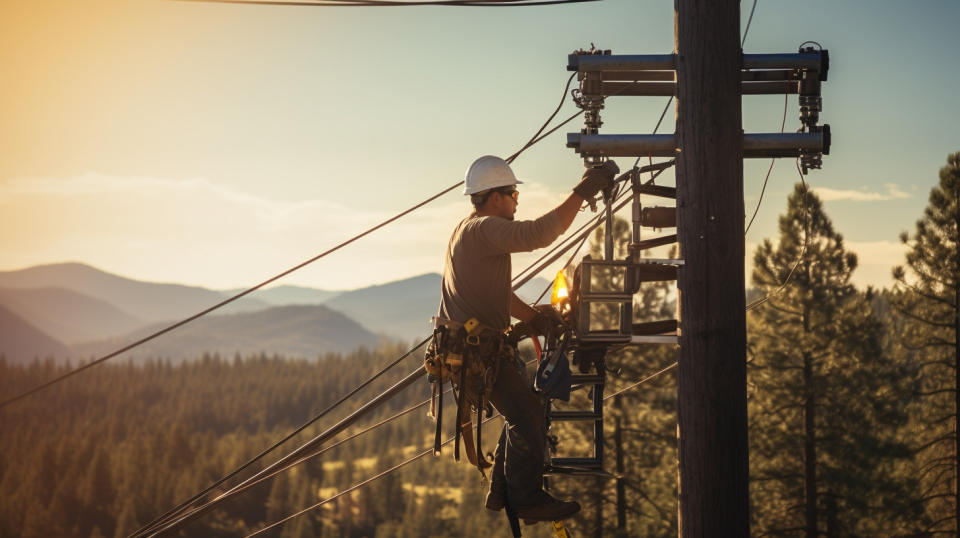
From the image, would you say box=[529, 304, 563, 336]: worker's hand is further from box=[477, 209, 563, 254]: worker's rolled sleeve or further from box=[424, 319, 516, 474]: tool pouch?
box=[477, 209, 563, 254]: worker's rolled sleeve

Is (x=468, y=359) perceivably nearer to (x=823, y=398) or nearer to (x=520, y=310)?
(x=520, y=310)

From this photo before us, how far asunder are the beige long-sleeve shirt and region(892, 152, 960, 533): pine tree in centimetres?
2813

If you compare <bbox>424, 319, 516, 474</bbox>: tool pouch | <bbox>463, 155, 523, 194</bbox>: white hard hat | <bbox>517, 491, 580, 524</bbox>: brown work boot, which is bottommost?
<bbox>517, 491, 580, 524</bbox>: brown work boot

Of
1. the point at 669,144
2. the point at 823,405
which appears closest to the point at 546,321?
the point at 669,144

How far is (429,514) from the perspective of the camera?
294 feet

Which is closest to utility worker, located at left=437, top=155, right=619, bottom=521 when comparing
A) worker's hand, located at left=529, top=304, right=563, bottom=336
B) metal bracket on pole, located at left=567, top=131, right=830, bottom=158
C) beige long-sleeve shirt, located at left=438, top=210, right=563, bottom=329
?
beige long-sleeve shirt, located at left=438, top=210, right=563, bottom=329

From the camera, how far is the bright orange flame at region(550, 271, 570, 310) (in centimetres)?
618

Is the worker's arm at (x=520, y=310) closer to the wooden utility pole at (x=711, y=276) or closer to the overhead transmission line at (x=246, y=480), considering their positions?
the overhead transmission line at (x=246, y=480)

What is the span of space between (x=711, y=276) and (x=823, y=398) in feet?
93.0

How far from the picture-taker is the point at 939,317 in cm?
3073

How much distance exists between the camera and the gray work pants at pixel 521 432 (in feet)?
19.4

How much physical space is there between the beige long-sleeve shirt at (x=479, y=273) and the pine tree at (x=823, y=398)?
1028 inches

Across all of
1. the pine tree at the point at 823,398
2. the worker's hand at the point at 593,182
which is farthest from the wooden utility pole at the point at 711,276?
the pine tree at the point at 823,398

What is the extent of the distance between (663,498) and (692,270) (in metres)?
32.6
